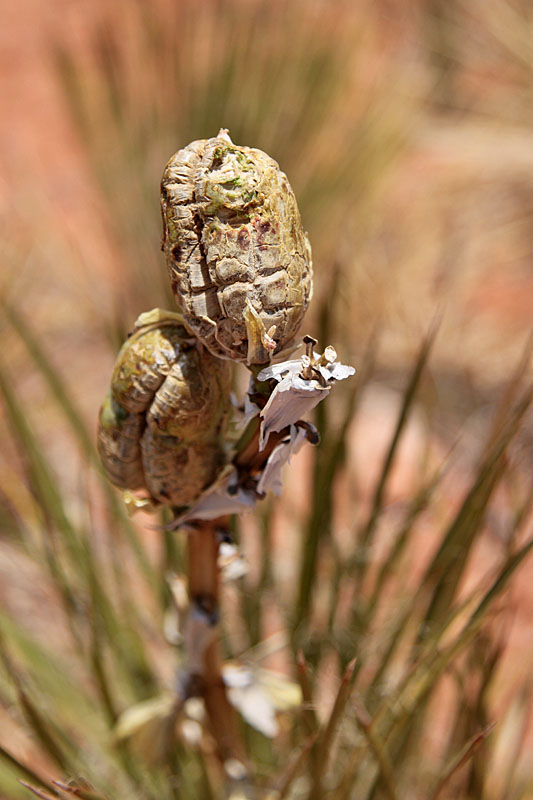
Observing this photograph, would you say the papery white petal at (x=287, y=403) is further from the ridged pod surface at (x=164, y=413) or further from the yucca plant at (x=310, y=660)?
the yucca plant at (x=310, y=660)

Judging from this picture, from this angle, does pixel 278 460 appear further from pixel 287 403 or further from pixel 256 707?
pixel 256 707

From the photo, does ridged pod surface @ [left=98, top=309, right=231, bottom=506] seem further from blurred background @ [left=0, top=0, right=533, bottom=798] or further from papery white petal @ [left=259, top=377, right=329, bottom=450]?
blurred background @ [left=0, top=0, right=533, bottom=798]

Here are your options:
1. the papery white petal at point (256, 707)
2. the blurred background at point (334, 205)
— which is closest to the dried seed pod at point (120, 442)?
the papery white petal at point (256, 707)

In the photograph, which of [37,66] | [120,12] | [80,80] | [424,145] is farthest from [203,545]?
[37,66]

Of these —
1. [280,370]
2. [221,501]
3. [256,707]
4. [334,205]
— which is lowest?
[334,205]

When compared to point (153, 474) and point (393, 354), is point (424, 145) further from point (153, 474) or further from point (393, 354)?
point (153, 474)

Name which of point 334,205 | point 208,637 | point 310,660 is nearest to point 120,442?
point 208,637

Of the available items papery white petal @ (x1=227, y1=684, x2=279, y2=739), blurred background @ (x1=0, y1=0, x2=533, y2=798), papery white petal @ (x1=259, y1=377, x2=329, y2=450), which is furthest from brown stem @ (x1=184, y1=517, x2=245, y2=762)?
blurred background @ (x1=0, y1=0, x2=533, y2=798)
